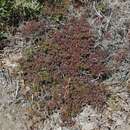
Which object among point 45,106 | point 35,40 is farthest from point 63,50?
point 45,106

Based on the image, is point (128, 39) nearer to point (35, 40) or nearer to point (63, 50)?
point (63, 50)

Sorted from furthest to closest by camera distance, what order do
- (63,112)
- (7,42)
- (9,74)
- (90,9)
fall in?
1. (90,9)
2. (7,42)
3. (9,74)
4. (63,112)

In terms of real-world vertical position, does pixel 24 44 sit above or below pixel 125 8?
below

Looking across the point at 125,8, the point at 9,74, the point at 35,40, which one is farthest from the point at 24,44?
the point at 125,8

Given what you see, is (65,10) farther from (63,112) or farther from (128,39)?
(63,112)

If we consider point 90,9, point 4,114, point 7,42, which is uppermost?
point 90,9

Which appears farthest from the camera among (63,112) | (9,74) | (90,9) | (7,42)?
(90,9)

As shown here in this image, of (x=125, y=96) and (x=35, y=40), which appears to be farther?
(x=35, y=40)
